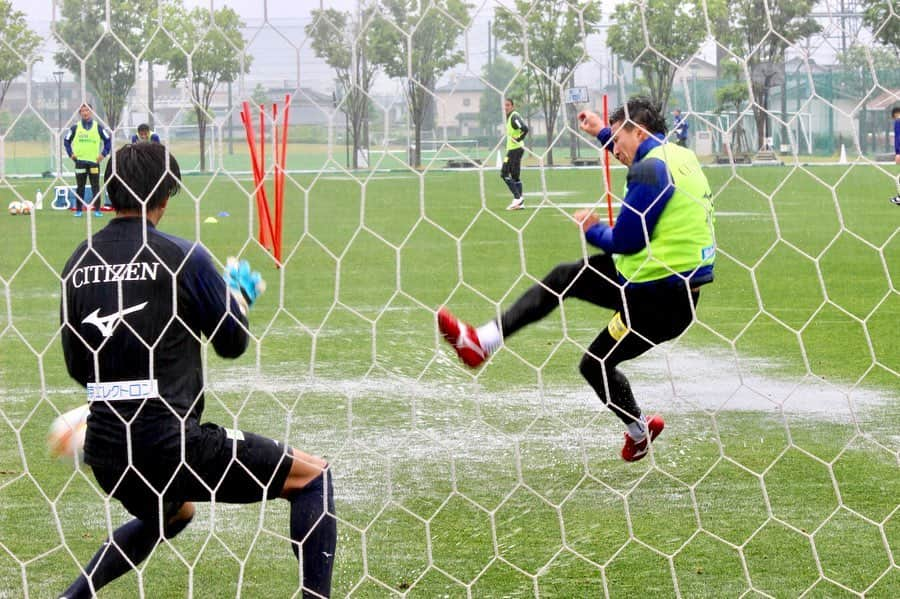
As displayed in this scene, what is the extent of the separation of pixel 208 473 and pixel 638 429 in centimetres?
234

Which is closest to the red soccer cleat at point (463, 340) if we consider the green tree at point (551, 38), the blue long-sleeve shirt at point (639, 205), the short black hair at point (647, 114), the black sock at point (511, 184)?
the blue long-sleeve shirt at point (639, 205)

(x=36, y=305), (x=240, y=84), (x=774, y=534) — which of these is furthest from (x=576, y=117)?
(x=36, y=305)

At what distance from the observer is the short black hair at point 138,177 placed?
3.54 m

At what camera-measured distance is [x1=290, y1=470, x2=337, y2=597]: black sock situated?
141 inches

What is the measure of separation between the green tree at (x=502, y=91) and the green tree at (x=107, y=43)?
111cm

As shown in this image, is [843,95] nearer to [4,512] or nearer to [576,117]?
[576,117]

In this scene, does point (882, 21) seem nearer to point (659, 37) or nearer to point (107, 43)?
point (659, 37)

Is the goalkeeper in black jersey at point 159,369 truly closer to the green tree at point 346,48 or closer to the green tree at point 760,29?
the green tree at point 346,48

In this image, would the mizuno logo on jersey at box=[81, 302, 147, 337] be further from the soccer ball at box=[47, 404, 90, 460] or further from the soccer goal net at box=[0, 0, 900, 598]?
the soccer ball at box=[47, 404, 90, 460]

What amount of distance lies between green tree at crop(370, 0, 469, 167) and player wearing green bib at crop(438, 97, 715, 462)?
56 centimetres

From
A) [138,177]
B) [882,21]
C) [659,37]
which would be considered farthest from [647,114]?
[138,177]

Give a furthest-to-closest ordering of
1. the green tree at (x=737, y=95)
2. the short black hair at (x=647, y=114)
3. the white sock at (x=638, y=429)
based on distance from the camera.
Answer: the white sock at (x=638, y=429)
the short black hair at (x=647, y=114)
the green tree at (x=737, y=95)

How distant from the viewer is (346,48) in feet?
13.8

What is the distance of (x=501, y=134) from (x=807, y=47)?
5.02ft
